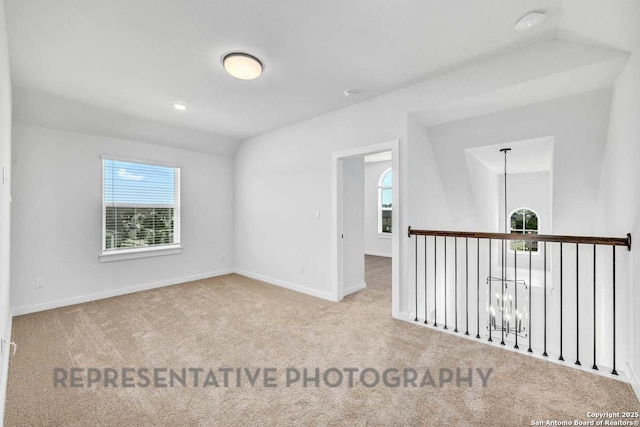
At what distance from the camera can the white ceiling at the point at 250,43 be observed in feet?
6.14

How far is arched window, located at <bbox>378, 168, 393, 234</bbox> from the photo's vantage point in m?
7.98

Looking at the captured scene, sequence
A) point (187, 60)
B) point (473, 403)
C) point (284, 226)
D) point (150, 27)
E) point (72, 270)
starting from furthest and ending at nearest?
point (284, 226) → point (72, 270) → point (187, 60) → point (150, 27) → point (473, 403)

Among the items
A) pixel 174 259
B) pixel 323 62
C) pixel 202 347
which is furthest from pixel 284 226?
pixel 323 62

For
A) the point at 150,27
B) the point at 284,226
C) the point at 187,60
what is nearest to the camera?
the point at 150,27

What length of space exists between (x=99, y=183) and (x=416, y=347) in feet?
15.1

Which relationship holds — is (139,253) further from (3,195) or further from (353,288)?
(353,288)

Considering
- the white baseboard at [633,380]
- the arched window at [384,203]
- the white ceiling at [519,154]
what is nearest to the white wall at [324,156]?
the white ceiling at [519,154]

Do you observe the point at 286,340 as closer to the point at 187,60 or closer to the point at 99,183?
the point at 187,60

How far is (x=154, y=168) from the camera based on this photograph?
4.55m

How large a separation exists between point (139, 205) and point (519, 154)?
5.85m

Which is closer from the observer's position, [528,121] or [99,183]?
[528,121]

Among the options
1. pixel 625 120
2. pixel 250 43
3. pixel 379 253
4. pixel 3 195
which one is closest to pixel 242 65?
pixel 250 43

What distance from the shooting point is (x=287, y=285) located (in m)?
4.44

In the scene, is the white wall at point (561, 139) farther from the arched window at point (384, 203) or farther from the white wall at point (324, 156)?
the arched window at point (384, 203)
